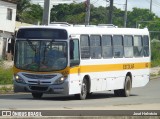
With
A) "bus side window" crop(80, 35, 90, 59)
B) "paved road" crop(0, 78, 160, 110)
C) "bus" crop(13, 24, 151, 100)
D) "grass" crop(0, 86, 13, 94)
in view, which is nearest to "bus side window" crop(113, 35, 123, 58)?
"bus" crop(13, 24, 151, 100)

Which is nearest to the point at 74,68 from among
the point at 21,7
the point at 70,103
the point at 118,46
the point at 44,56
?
the point at 44,56

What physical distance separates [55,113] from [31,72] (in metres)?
10.4

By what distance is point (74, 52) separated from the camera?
26156 millimetres

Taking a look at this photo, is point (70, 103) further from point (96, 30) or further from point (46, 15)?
point (46, 15)

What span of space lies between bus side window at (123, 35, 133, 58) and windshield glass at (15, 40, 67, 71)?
18.9 feet

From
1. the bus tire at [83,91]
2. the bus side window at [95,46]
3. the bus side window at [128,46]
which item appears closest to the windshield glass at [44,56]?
the bus tire at [83,91]

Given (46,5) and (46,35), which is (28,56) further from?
(46,5)

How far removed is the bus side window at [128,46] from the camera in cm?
3089

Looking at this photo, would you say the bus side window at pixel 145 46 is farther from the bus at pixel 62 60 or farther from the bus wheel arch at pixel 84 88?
the bus wheel arch at pixel 84 88

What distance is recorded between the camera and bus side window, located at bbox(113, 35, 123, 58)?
2988 centimetres

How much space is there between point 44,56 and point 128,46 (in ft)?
20.9

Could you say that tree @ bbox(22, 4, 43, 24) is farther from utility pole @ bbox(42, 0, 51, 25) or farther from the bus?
the bus

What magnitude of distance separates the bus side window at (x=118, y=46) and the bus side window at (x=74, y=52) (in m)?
3.71

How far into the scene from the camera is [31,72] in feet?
85.1
